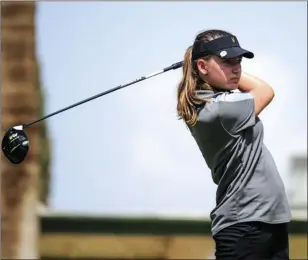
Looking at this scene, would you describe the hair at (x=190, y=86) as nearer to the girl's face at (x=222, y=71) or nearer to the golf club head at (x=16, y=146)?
the girl's face at (x=222, y=71)

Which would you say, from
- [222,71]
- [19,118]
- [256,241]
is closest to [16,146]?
[222,71]

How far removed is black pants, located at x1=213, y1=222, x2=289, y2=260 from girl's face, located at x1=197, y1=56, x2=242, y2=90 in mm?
501

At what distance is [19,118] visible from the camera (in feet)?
25.8

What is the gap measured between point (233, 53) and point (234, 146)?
12.8 inches

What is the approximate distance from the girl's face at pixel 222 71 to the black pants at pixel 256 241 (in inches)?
19.7

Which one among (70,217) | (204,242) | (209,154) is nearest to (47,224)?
(70,217)

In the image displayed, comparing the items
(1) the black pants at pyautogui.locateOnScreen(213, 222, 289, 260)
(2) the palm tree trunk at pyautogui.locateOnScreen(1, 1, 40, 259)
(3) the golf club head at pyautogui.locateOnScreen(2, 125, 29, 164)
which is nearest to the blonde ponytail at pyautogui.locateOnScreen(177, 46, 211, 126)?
(1) the black pants at pyautogui.locateOnScreen(213, 222, 289, 260)

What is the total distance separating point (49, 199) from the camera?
9297mm

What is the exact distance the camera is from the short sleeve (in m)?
3.25

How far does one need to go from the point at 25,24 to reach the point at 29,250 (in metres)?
1.95

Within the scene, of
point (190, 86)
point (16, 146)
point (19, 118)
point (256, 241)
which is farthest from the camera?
point (19, 118)

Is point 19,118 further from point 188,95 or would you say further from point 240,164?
point 240,164

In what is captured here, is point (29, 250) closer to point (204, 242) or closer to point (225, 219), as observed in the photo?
point (204, 242)

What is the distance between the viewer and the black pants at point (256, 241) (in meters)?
3.22
